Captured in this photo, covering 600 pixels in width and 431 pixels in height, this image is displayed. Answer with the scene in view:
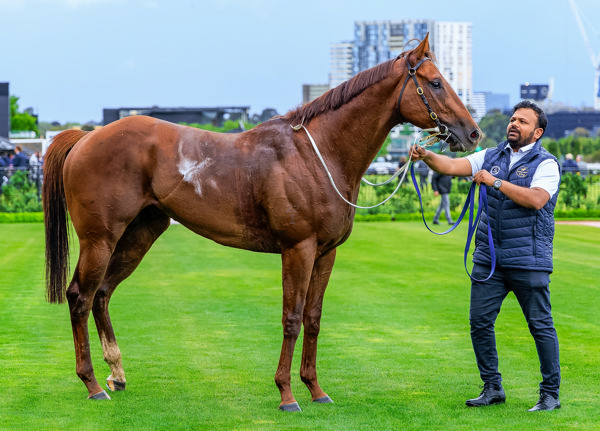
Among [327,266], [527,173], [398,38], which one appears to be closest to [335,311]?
[327,266]

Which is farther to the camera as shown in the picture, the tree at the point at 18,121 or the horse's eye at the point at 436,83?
the tree at the point at 18,121

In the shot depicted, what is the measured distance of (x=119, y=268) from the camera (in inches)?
227

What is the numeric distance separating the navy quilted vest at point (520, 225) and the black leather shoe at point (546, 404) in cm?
81

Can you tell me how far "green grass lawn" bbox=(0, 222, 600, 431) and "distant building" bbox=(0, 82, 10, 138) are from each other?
49.5m

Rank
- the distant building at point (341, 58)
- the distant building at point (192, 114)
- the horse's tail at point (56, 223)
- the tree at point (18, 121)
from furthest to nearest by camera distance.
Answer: the distant building at point (341, 58) < the tree at point (18, 121) < the distant building at point (192, 114) < the horse's tail at point (56, 223)

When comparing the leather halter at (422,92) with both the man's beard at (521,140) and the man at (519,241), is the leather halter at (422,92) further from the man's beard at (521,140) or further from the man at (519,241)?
the man's beard at (521,140)

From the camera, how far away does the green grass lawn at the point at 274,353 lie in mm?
4910

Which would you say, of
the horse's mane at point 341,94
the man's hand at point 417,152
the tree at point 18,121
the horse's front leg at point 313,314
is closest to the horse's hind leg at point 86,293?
the horse's front leg at point 313,314

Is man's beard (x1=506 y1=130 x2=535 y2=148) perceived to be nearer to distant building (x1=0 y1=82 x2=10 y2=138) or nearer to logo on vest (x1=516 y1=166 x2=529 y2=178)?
logo on vest (x1=516 y1=166 x2=529 y2=178)

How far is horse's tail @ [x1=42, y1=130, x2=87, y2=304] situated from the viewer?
5.75 m

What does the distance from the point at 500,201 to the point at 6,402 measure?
11.2ft

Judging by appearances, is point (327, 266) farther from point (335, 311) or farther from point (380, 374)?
point (335, 311)

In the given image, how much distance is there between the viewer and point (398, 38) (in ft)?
574

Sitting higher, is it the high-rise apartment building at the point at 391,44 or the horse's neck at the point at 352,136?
the high-rise apartment building at the point at 391,44
